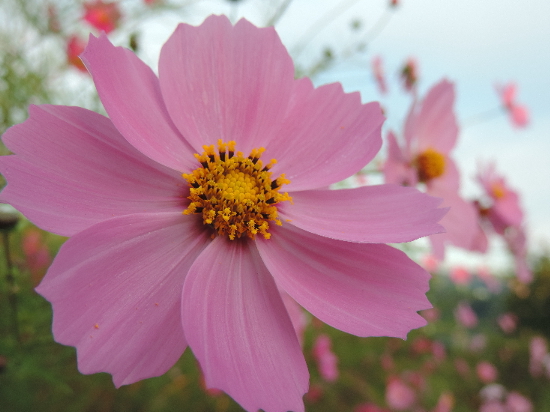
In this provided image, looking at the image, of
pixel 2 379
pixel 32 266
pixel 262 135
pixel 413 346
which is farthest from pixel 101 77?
pixel 413 346

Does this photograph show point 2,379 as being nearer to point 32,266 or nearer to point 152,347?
point 32,266

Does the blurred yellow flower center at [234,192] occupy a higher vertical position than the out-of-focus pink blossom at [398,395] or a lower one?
higher

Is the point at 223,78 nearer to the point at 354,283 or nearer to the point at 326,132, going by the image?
the point at 326,132

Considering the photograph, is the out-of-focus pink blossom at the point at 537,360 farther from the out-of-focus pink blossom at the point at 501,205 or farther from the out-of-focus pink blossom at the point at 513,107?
the out-of-focus pink blossom at the point at 501,205

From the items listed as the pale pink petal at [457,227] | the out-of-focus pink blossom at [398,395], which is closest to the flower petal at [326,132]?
the pale pink petal at [457,227]

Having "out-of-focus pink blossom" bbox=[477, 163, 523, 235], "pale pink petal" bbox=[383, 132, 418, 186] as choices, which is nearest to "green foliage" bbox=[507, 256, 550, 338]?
"out-of-focus pink blossom" bbox=[477, 163, 523, 235]

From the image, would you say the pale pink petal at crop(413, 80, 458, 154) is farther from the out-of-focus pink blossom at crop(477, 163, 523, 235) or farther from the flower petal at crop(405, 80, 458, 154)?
the out-of-focus pink blossom at crop(477, 163, 523, 235)
